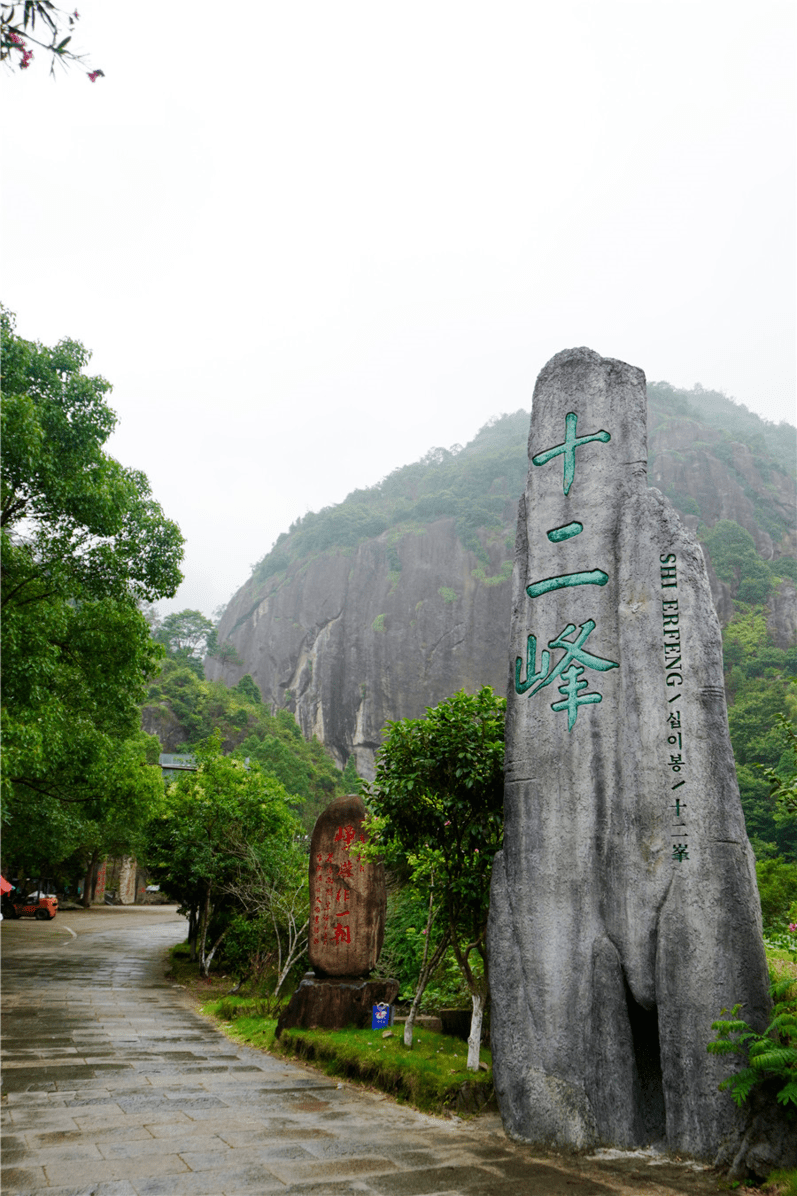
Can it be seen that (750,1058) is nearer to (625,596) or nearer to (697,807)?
(697,807)

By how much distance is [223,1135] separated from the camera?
4.11m

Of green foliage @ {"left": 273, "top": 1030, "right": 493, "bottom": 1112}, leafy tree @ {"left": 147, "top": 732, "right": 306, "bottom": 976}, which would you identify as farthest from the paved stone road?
leafy tree @ {"left": 147, "top": 732, "right": 306, "bottom": 976}

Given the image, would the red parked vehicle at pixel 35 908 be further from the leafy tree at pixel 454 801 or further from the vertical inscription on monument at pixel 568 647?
the vertical inscription on monument at pixel 568 647

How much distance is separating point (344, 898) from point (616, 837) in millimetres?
3475

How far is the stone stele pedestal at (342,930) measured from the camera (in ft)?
21.9

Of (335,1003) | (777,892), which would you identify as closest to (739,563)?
(777,892)

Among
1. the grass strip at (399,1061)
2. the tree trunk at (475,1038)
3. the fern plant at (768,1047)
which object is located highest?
the fern plant at (768,1047)

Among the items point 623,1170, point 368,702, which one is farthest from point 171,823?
point 368,702

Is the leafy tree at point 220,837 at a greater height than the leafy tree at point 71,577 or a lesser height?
lesser

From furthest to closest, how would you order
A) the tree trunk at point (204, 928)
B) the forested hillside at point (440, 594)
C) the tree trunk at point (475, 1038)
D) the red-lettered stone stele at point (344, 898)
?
the forested hillside at point (440, 594) → the tree trunk at point (204, 928) → the red-lettered stone stele at point (344, 898) → the tree trunk at point (475, 1038)

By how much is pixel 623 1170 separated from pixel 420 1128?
1.19 meters

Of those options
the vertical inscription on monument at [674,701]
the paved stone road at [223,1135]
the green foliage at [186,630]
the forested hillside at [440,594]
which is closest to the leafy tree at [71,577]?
the paved stone road at [223,1135]

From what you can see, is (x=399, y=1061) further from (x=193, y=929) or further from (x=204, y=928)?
(x=193, y=929)

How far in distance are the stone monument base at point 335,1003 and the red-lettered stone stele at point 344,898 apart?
7.2 inches
